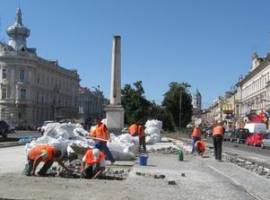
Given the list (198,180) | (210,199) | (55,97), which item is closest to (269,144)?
(198,180)

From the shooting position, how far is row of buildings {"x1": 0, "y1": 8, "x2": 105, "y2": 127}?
413ft

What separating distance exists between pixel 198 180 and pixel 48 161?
13.7ft

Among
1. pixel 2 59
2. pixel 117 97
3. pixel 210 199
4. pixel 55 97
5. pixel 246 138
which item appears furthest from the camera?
pixel 55 97

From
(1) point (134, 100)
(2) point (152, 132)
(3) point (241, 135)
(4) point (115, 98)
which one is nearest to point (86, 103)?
(1) point (134, 100)

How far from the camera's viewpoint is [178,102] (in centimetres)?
12688

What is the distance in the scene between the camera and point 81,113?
167 metres

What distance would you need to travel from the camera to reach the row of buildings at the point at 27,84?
4958 inches

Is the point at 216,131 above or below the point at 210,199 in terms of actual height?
above

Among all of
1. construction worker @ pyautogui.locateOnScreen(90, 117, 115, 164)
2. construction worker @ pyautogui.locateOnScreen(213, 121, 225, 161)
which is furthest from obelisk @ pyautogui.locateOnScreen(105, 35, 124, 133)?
construction worker @ pyautogui.locateOnScreen(90, 117, 115, 164)

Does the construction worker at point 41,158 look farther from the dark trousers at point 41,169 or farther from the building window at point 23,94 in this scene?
the building window at point 23,94

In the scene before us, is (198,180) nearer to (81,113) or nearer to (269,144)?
(269,144)

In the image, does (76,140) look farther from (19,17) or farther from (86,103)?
(86,103)

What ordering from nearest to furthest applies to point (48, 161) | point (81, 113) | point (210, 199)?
point (210, 199)
point (48, 161)
point (81, 113)

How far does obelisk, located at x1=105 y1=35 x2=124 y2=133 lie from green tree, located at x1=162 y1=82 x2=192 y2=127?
3065 inches
